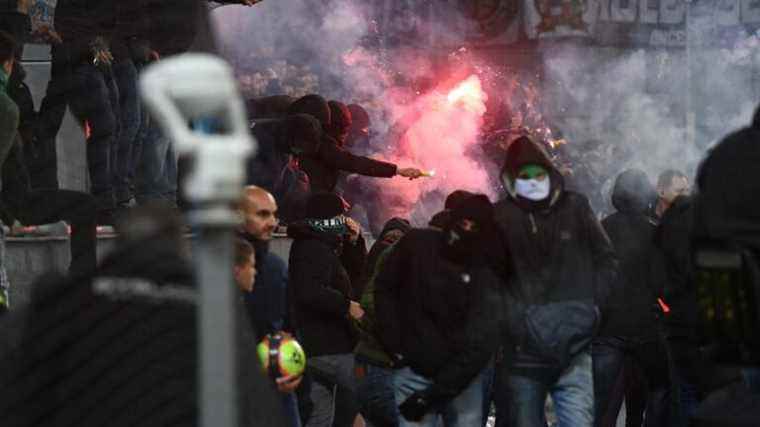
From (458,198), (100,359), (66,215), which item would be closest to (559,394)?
(458,198)

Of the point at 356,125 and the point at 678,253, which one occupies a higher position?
the point at 356,125

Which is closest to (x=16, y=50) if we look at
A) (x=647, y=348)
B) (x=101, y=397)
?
(x=647, y=348)

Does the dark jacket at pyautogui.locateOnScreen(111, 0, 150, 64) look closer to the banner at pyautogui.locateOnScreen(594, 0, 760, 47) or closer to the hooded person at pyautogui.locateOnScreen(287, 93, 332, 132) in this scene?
the hooded person at pyautogui.locateOnScreen(287, 93, 332, 132)

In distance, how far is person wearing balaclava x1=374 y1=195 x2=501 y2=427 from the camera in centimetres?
748

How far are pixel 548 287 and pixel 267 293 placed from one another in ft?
4.23

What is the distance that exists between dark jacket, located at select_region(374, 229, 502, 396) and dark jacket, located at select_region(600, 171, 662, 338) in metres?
1.84

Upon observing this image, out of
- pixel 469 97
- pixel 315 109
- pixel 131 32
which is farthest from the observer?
pixel 469 97

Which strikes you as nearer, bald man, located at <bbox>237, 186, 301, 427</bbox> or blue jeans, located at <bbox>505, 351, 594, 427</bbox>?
bald man, located at <bbox>237, 186, 301, 427</bbox>

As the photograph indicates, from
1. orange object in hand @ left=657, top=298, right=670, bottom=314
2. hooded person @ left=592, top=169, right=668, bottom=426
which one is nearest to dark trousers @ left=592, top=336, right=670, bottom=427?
hooded person @ left=592, top=169, right=668, bottom=426

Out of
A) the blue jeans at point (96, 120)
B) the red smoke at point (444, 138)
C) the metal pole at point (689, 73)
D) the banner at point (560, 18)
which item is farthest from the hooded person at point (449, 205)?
the metal pole at point (689, 73)

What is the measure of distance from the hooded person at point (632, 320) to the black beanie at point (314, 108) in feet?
8.77

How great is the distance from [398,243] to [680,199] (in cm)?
145

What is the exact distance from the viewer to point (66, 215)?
9.57 meters

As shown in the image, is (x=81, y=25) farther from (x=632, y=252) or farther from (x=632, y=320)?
(x=632, y=320)
